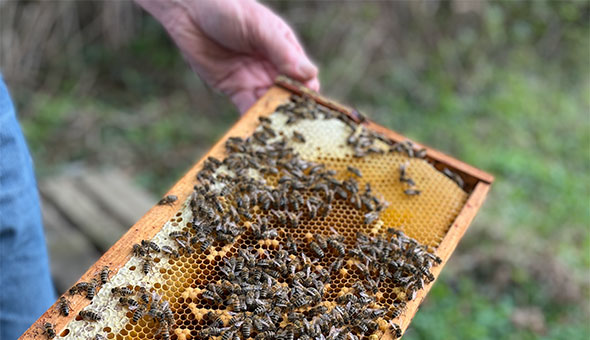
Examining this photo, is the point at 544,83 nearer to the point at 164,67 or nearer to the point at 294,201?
the point at 164,67

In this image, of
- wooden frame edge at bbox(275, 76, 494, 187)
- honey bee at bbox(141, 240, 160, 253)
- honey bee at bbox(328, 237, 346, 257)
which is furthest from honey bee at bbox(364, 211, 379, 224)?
honey bee at bbox(141, 240, 160, 253)

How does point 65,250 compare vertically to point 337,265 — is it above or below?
below

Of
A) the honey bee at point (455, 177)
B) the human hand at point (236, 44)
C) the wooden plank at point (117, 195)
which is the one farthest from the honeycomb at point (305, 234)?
the wooden plank at point (117, 195)

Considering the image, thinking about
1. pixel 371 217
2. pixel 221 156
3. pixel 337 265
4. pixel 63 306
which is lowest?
pixel 63 306

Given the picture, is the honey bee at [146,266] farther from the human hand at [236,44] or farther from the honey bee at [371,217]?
the human hand at [236,44]

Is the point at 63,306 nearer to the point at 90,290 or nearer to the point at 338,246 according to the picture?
the point at 90,290

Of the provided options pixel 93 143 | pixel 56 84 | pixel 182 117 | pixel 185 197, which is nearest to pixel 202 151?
pixel 182 117

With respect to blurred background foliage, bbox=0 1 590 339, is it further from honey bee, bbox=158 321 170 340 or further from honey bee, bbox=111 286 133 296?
honey bee, bbox=111 286 133 296

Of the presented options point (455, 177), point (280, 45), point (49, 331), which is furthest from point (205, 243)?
point (455, 177)
